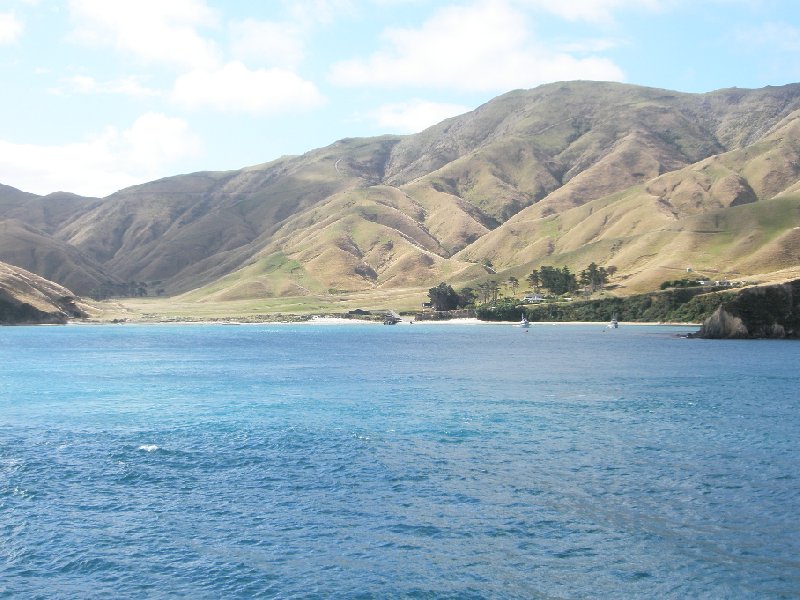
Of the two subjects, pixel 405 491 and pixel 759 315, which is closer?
pixel 405 491

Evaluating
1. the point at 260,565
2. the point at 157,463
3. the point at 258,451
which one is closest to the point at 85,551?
the point at 260,565

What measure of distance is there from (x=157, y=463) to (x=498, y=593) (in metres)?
27.9

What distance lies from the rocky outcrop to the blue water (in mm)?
73510

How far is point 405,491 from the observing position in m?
40.3

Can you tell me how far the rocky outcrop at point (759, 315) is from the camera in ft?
497

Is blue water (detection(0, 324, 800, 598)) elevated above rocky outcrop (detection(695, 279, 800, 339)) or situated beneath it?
situated beneath

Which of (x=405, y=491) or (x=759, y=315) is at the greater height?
(x=759, y=315)

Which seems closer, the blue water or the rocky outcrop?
the blue water

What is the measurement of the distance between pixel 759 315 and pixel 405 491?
450 feet

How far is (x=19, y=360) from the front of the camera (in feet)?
433

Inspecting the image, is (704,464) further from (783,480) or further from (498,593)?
(498,593)

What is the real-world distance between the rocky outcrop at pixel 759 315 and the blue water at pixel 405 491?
73.5 m

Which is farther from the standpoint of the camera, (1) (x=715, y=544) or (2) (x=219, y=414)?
(2) (x=219, y=414)

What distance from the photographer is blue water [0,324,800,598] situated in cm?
2941
